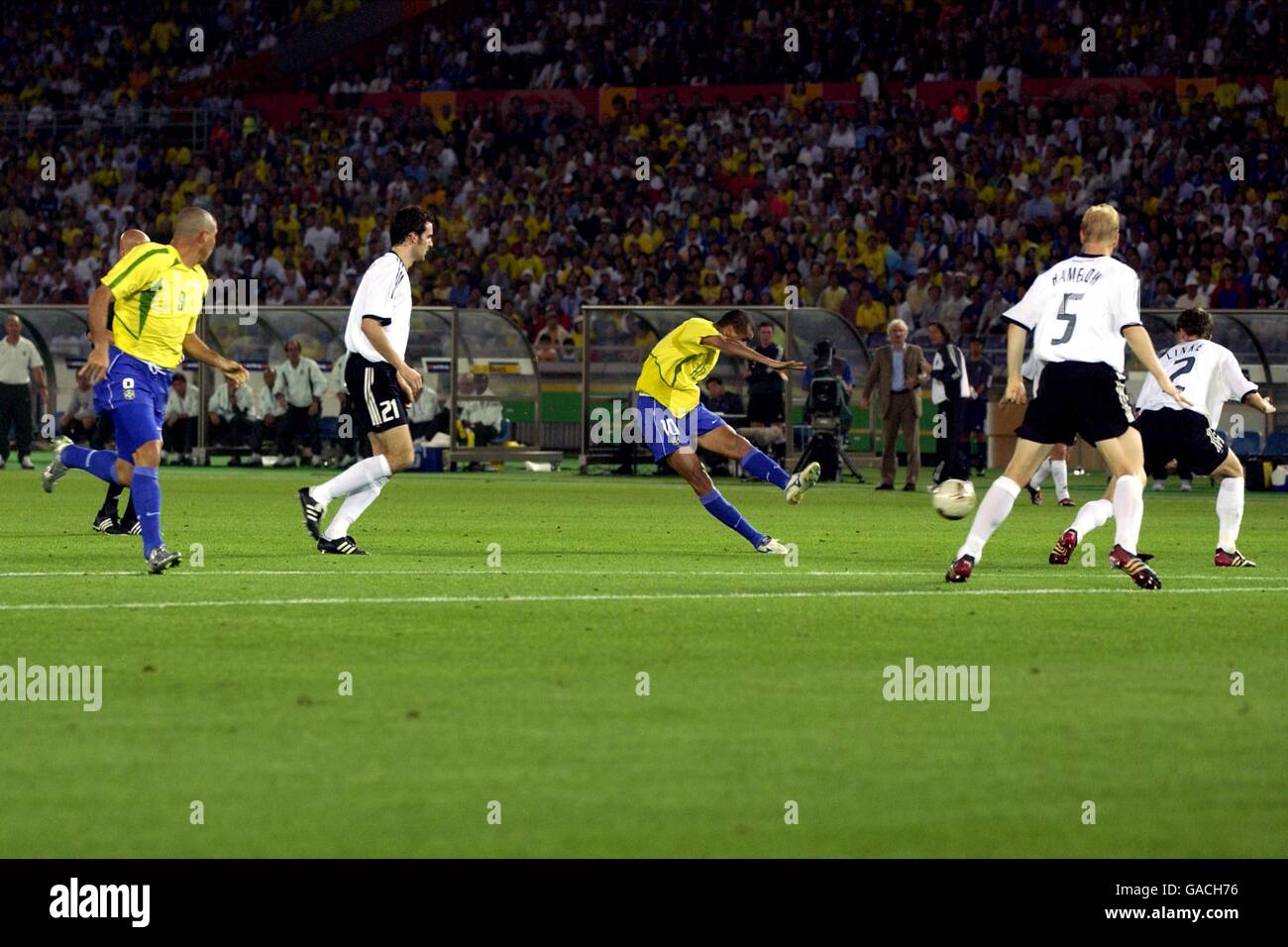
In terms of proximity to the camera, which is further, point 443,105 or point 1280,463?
point 443,105

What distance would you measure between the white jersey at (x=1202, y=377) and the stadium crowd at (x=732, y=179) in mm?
18474

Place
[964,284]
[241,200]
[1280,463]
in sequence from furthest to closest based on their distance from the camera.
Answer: [241,200] → [964,284] → [1280,463]

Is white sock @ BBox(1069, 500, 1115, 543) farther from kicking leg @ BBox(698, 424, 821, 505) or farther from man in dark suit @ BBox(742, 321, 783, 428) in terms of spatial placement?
man in dark suit @ BBox(742, 321, 783, 428)

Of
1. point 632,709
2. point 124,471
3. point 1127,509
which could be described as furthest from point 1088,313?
point 124,471

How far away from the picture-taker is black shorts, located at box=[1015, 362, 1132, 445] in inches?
524

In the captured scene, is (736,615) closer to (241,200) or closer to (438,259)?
(438,259)

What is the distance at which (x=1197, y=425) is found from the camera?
52.5ft

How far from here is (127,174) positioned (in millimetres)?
49062

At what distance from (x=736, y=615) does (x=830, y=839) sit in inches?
218

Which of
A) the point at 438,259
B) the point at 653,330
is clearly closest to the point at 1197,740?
the point at 653,330

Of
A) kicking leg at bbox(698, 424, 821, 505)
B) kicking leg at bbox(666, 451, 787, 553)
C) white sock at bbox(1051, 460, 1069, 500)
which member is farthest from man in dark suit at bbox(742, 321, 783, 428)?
kicking leg at bbox(666, 451, 787, 553)

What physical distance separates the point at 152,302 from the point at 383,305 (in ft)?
5.66

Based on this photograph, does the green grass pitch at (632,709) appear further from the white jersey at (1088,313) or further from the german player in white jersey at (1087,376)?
the white jersey at (1088,313)

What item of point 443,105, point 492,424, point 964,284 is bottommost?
point 492,424
